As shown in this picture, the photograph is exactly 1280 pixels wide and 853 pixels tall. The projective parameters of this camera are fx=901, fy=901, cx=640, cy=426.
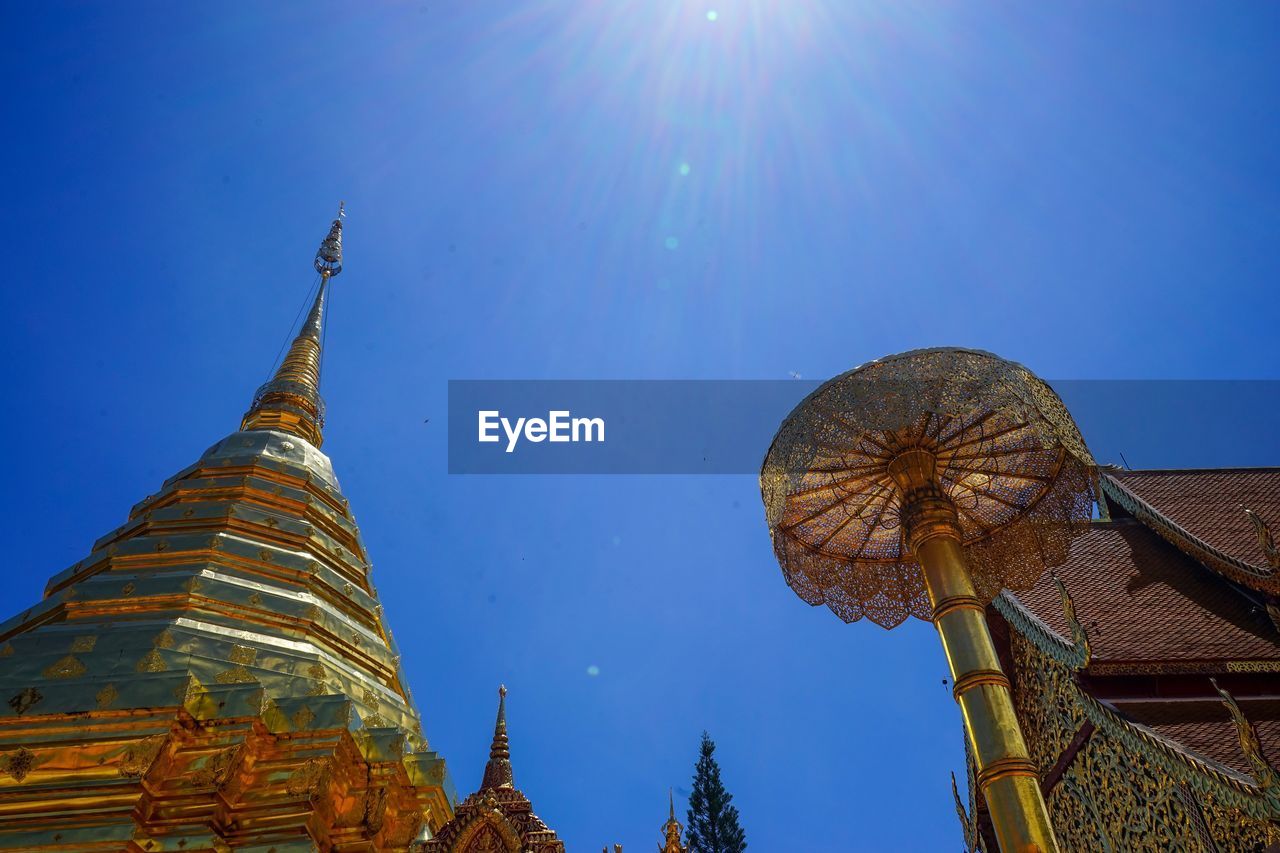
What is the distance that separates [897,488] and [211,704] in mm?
5178

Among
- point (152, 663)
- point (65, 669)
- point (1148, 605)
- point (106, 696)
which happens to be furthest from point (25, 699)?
point (1148, 605)

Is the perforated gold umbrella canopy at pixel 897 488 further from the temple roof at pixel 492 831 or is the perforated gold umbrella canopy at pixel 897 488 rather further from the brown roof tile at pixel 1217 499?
the brown roof tile at pixel 1217 499

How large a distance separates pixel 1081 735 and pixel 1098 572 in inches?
118

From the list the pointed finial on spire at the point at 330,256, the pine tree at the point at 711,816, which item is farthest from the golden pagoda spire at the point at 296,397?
the pine tree at the point at 711,816

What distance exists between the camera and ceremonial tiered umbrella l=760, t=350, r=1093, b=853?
4.97 meters

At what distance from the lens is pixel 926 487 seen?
4.98 meters

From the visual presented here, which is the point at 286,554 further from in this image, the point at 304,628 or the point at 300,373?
the point at 300,373

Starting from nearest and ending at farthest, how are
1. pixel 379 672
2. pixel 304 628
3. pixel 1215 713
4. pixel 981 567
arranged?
pixel 981 567 < pixel 1215 713 < pixel 304 628 < pixel 379 672

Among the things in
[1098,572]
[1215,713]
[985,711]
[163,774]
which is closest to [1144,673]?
[1215,713]

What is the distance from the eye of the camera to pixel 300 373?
15.2 m

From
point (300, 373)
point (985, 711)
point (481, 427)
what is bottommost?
point (985, 711)

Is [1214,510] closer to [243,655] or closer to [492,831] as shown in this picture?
[492,831]

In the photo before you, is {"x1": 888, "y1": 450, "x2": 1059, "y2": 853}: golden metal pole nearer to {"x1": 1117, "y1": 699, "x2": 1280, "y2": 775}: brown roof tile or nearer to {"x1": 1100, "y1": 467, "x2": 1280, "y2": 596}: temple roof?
{"x1": 1117, "y1": 699, "x2": 1280, "y2": 775}: brown roof tile

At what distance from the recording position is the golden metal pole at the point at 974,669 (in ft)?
12.2
